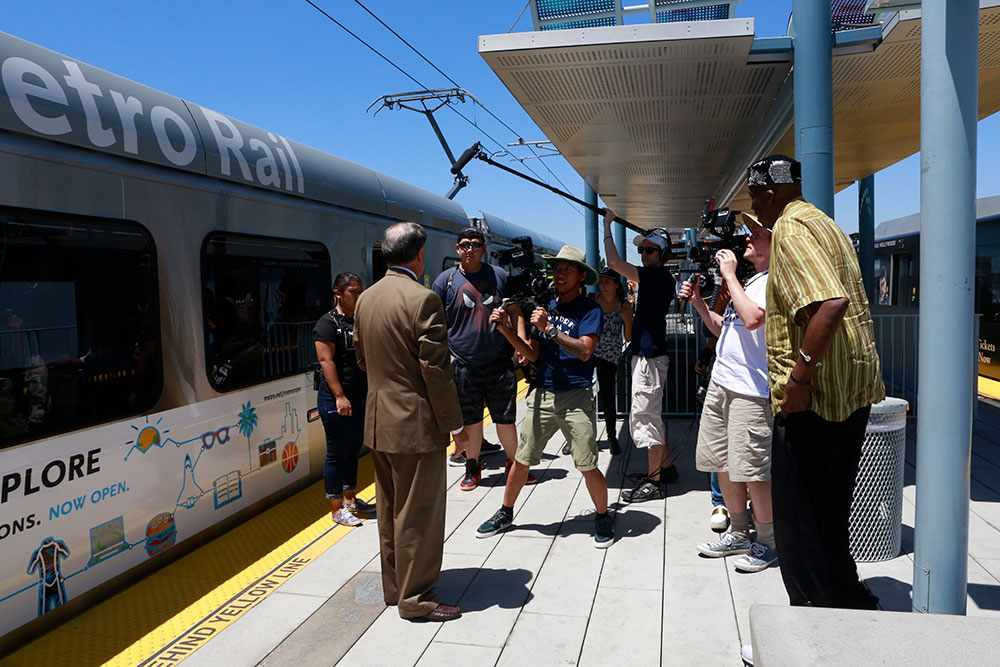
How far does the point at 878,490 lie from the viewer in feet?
11.7

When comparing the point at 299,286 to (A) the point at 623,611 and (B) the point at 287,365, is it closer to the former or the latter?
(B) the point at 287,365

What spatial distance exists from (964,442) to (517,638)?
1924mm

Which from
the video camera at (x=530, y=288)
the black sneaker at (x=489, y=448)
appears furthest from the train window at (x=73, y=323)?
the black sneaker at (x=489, y=448)

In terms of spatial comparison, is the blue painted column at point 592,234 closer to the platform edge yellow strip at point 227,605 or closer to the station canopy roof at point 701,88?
the station canopy roof at point 701,88

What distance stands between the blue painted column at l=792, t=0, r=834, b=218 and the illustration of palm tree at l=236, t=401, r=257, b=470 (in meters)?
3.89

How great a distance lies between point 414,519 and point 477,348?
80.1 inches

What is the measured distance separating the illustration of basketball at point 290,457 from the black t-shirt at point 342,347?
2.66ft

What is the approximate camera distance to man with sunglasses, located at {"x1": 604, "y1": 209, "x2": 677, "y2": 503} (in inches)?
189

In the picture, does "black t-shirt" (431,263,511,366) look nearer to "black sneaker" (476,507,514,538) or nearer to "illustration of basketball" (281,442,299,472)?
"black sneaker" (476,507,514,538)

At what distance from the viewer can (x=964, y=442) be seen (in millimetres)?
2322

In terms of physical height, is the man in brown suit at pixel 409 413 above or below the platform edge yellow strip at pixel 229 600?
above

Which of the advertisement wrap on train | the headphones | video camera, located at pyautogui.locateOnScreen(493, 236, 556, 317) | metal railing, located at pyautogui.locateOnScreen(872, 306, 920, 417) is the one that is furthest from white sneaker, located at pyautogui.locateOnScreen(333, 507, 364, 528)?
metal railing, located at pyautogui.locateOnScreen(872, 306, 920, 417)

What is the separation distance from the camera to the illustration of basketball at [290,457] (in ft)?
16.4

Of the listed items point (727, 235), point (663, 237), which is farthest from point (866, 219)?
point (727, 235)
